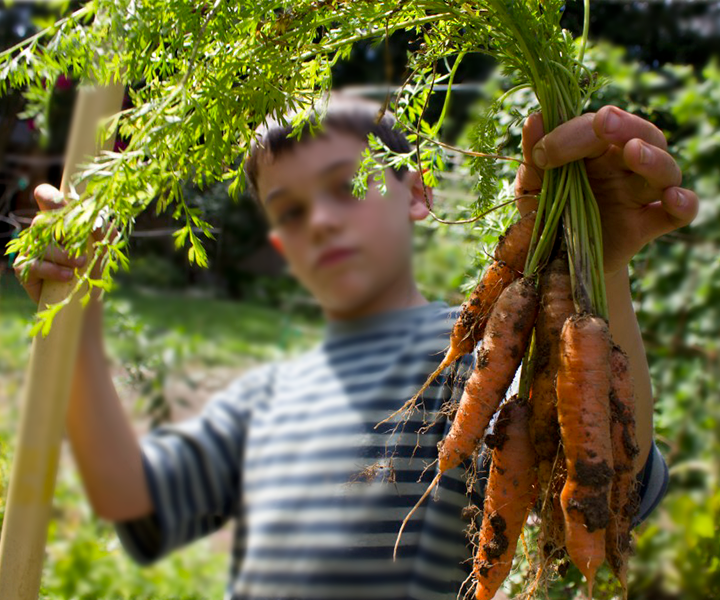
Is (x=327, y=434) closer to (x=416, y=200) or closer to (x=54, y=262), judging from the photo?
(x=416, y=200)

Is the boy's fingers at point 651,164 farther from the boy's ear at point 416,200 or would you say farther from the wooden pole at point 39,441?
the wooden pole at point 39,441

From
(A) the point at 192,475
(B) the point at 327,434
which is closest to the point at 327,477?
(B) the point at 327,434

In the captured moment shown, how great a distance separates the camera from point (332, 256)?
147 cm

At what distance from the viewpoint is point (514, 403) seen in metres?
1.07

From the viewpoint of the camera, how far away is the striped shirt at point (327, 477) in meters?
1.37

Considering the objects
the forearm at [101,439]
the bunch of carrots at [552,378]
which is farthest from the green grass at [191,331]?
the bunch of carrots at [552,378]

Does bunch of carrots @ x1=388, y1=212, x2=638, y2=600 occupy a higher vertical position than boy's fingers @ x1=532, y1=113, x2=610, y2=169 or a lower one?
lower

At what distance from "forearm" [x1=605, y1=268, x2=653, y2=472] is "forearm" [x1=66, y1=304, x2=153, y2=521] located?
98 cm

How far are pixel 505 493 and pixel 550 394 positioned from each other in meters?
0.18

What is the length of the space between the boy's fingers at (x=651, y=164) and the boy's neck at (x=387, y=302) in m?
0.68

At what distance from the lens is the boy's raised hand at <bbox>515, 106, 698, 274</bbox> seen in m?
0.98

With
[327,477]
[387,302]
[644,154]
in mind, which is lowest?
[327,477]

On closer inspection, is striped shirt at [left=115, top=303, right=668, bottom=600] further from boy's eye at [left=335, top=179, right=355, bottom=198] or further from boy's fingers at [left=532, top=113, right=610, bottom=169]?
boy's fingers at [left=532, top=113, right=610, bottom=169]

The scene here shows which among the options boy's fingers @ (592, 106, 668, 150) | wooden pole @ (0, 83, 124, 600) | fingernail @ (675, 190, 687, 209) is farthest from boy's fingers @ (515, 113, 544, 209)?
wooden pole @ (0, 83, 124, 600)
